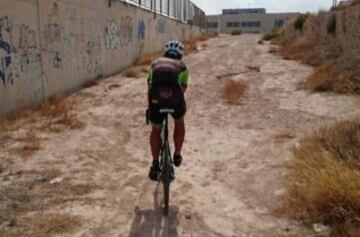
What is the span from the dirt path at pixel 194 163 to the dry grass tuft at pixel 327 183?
0.78ft

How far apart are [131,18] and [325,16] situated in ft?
35.1

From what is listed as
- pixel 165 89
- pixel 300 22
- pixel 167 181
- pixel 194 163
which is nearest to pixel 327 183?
pixel 167 181

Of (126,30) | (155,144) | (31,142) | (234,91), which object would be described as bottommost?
(31,142)

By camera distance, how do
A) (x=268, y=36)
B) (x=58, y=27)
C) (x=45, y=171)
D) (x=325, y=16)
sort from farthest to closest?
1. (x=268, y=36)
2. (x=325, y=16)
3. (x=58, y=27)
4. (x=45, y=171)

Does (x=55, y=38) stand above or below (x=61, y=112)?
above

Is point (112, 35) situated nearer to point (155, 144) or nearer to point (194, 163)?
point (194, 163)

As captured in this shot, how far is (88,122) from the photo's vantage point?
30.0 feet

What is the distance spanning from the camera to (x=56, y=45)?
1150 centimetres

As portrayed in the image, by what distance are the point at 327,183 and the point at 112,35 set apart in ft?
44.0

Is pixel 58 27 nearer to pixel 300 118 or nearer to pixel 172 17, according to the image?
pixel 300 118

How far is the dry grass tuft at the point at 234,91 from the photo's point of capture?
38.2ft

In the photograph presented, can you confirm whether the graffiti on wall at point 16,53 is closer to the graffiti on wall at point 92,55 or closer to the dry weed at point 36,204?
the dry weed at point 36,204

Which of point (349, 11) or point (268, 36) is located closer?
point (349, 11)

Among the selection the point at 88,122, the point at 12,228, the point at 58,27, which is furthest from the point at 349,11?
the point at 12,228
